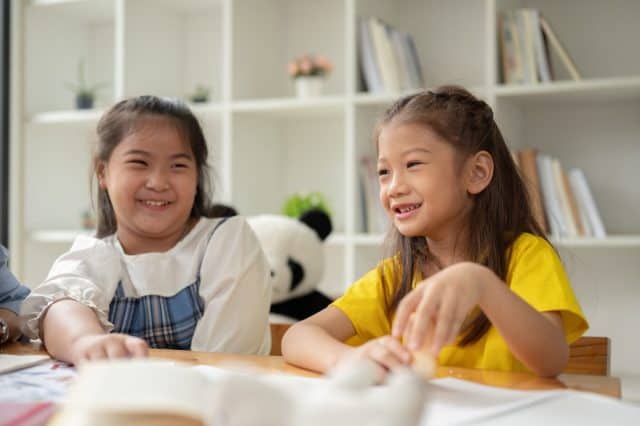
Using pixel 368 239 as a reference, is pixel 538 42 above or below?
above

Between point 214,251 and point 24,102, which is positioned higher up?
point 24,102

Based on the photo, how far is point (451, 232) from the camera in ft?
4.06

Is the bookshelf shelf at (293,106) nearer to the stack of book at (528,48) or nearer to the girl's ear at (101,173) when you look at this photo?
the stack of book at (528,48)

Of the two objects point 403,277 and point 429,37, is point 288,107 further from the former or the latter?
point 403,277

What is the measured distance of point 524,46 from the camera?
2.40 m

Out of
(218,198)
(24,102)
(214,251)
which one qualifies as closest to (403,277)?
(214,251)

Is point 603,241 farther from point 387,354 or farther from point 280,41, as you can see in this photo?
point 387,354

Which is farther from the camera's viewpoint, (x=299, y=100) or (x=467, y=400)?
(x=299, y=100)

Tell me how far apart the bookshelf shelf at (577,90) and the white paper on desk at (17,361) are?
1.75m

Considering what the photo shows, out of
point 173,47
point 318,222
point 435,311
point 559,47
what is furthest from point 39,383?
point 173,47

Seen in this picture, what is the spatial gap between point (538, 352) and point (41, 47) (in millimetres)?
2934

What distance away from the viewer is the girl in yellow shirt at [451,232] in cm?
105

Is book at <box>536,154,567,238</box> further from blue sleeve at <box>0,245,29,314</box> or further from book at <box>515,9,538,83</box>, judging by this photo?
blue sleeve at <box>0,245,29,314</box>

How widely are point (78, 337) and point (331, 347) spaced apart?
0.30 meters
